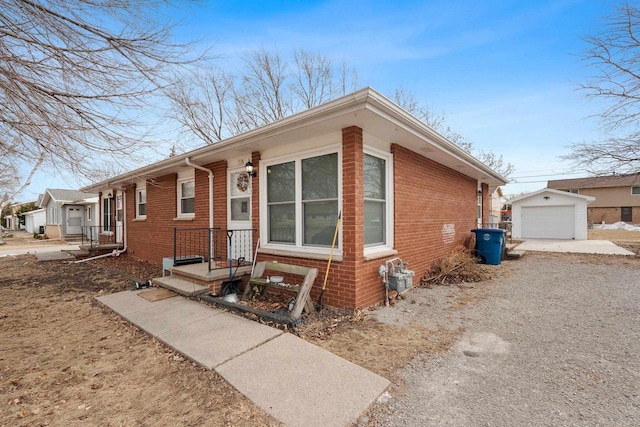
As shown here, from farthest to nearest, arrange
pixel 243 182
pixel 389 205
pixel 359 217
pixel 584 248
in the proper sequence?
pixel 584 248 → pixel 243 182 → pixel 389 205 → pixel 359 217

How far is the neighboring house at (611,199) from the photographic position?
30641mm

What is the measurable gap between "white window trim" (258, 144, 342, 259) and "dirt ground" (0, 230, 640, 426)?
3.63ft

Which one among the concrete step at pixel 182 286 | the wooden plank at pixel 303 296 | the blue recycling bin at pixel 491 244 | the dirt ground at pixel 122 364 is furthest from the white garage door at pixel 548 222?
the concrete step at pixel 182 286

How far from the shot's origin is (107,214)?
42.2 feet

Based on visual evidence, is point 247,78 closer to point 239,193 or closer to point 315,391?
point 239,193

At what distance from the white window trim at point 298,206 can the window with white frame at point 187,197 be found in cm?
293

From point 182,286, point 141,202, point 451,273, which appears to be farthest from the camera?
point 141,202

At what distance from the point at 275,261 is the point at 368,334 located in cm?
232

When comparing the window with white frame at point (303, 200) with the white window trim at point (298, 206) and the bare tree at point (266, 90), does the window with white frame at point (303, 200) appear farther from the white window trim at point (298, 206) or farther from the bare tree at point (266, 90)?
the bare tree at point (266, 90)

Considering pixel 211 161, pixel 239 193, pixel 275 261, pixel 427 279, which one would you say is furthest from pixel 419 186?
pixel 211 161

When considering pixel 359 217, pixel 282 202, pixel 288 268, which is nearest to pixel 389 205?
pixel 359 217

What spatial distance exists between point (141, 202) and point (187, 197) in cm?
337

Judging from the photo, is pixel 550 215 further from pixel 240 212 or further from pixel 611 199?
pixel 611 199

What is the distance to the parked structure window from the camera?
12.5m
